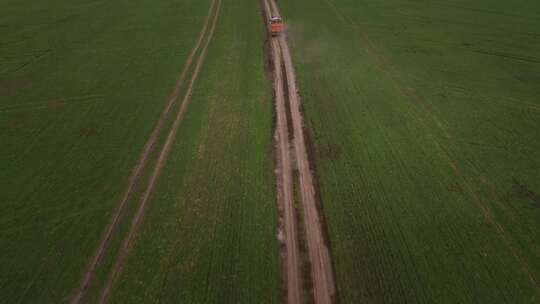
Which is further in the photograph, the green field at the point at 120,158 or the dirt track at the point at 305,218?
the green field at the point at 120,158

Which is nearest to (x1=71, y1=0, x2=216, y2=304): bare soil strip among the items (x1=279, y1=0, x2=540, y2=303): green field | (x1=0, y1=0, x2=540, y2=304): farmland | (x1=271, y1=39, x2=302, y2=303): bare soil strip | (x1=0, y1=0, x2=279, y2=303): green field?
(x1=0, y1=0, x2=540, y2=304): farmland

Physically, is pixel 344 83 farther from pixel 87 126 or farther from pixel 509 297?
pixel 87 126

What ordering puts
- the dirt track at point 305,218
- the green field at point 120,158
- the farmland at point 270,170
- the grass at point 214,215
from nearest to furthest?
the grass at point 214,215, the dirt track at point 305,218, the farmland at point 270,170, the green field at point 120,158

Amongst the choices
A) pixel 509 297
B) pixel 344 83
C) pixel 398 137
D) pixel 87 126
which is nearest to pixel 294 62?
pixel 344 83

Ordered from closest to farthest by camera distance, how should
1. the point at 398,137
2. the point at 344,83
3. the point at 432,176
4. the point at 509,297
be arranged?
the point at 509,297
the point at 432,176
the point at 398,137
the point at 344,83

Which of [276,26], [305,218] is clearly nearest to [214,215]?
[305,218]

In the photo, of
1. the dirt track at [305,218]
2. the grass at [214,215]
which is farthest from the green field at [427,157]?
the grass at [214,215]

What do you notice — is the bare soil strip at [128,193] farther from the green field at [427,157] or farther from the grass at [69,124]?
the green field at [427,157]
